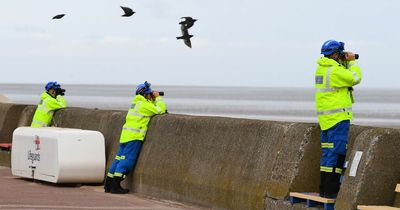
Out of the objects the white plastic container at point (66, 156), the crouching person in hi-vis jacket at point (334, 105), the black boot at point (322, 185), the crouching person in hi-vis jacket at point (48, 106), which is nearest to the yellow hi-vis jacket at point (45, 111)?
the crouching person in hi-vis jacket at point (48, 106)

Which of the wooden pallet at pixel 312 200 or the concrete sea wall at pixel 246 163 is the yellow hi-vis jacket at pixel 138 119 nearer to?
the concrete sea wall at pixel 246 163

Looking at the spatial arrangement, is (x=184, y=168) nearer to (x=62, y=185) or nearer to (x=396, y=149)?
(x=62, y=185)

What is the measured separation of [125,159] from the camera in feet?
54.4

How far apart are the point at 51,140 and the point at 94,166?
78 centimetres

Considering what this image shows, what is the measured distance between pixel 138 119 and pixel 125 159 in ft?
2.07

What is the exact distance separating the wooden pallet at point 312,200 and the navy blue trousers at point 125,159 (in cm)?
426

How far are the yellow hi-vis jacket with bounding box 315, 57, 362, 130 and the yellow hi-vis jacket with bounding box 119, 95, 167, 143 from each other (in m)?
4.59

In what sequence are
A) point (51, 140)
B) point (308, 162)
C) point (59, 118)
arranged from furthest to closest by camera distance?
point (59, 118)
point (51, 140)
point (308, 162)

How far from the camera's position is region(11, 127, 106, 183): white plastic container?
1694 cm

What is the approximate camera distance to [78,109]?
64.7 ft

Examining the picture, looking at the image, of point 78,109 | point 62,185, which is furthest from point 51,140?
point 78,109

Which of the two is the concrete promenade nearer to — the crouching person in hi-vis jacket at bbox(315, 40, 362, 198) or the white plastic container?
the white plastic container

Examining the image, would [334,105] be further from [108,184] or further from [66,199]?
[108,184]

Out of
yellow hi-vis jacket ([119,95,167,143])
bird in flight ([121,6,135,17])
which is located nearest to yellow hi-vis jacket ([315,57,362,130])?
yellow hi-vis jacket ([119,95,167,143])
